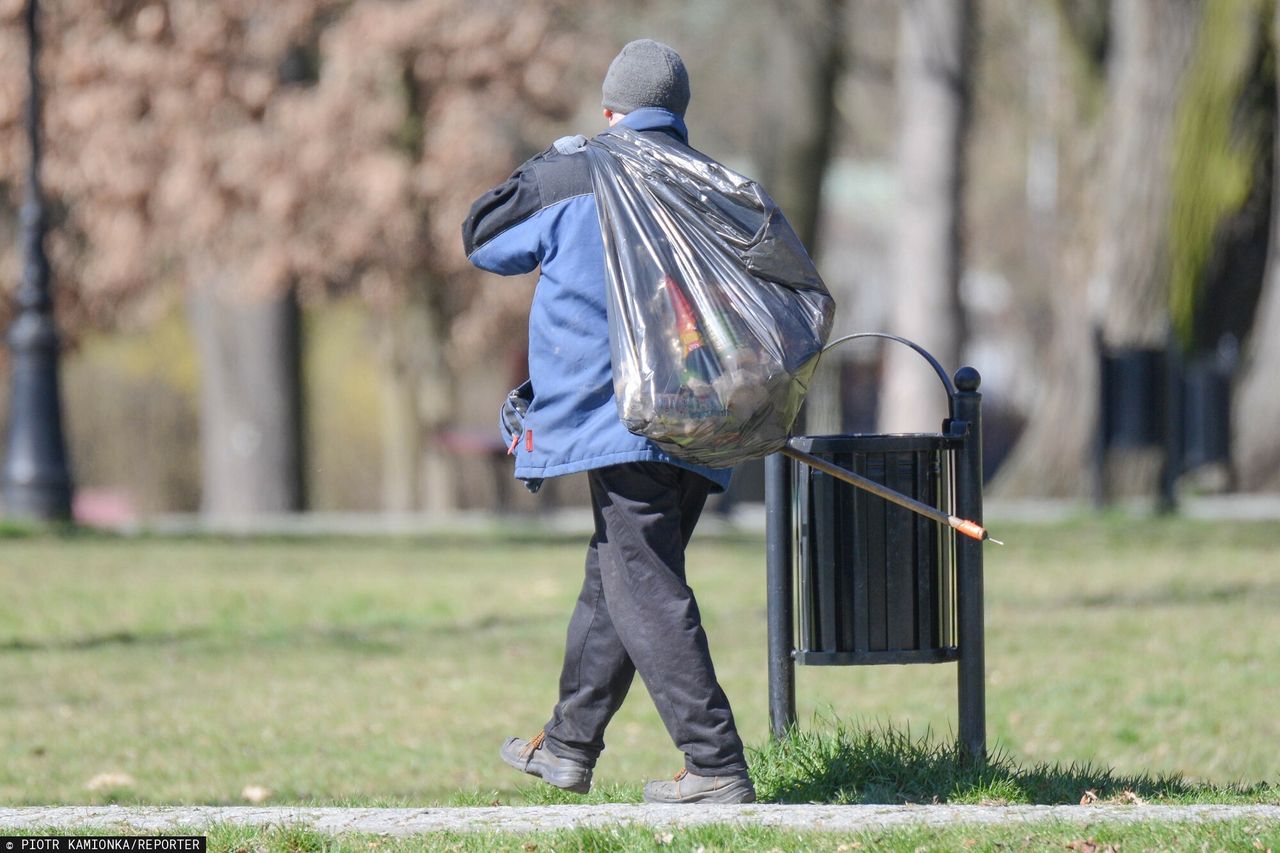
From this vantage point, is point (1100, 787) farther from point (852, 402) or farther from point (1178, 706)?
point (852, 402)

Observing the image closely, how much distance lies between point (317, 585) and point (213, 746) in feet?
13.1

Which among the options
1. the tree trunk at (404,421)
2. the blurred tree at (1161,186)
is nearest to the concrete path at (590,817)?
the blurred tree at (1161,186)

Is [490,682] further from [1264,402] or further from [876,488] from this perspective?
[1264,402]

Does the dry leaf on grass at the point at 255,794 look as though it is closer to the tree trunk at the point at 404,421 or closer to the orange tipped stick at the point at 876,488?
the orange tipped stick at the point at 876,488

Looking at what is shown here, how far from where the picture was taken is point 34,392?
45.2ft

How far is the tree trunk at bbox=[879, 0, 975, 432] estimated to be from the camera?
1784cm

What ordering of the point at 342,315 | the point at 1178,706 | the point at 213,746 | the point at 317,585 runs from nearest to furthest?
the point at 213,746
the point at 1178,706
the point at 317,585
the point at 342,315

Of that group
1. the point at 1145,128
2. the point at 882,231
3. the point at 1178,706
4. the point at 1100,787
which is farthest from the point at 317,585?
the point at 882,231

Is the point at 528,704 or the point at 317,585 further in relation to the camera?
the point at 317,585

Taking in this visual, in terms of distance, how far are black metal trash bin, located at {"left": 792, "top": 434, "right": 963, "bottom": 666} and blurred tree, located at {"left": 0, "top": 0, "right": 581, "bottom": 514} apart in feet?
50.6

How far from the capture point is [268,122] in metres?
20.1

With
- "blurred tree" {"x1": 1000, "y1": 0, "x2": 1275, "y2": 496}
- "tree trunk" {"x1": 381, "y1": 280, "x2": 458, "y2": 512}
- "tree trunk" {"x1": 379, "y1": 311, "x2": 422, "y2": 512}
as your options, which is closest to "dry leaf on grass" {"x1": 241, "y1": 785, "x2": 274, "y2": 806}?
"blurred tree" {"x1": 1000, "y1": 0, "x2": 1275, "y2": 496}

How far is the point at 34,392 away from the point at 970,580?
10327mm

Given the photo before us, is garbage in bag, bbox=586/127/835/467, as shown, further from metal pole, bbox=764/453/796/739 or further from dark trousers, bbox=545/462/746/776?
metal pole, bbox=764/453/796/739
